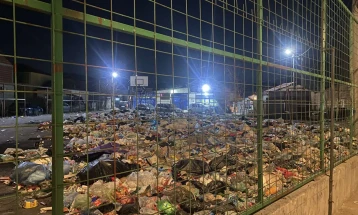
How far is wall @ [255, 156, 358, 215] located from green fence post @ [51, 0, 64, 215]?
188 cm

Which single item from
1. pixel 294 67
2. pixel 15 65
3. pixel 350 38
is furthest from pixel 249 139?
pixel 15 65

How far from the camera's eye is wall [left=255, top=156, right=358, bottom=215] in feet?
9.01

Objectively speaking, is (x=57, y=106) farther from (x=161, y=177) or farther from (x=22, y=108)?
(x=22, y=108)

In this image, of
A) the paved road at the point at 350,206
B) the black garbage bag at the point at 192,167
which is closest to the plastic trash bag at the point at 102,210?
the black garbage bag at the point at 192,167

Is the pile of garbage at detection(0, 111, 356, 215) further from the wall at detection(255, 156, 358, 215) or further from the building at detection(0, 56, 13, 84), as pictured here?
the building at detection(0, 56, 13, 84)

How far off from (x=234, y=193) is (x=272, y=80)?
4.51 ft

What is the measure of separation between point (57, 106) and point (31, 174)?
2.35 m

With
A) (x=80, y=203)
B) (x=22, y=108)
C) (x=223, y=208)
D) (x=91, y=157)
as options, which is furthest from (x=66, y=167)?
(x=223, y=208)

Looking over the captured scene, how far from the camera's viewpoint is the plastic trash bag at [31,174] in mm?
3107

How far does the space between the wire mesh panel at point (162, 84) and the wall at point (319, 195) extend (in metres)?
0.11

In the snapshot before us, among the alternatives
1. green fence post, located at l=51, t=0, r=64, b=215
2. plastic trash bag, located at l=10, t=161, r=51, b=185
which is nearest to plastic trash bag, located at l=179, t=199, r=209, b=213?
green fence post, located at l=51, t=0, r=64, b=215

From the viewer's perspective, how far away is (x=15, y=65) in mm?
1141

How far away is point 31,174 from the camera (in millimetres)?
3160

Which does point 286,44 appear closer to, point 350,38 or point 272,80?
point 272,80
